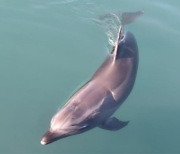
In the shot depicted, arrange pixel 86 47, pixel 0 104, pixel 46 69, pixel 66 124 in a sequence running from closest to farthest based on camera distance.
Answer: pixel 66 124, pixel 0 104, pixel 46 69, pixel 86 47

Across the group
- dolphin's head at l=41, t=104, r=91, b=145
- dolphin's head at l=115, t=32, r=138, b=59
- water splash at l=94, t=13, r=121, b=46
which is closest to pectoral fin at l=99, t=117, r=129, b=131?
dolphin's head at l=41, t=104, r=91, b=145

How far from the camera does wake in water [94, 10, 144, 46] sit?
1175 centimetres

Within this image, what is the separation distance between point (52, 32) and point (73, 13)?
3.62 feet

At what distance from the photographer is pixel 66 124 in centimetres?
780

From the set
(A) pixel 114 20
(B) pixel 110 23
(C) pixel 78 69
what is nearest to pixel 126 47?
(C) pixel 78 69

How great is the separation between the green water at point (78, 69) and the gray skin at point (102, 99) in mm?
712

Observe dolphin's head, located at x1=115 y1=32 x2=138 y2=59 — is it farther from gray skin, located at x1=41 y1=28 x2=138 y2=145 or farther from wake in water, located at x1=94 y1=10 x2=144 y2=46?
wake in water, located at x1=94 y1=10 x2=144 y2=46

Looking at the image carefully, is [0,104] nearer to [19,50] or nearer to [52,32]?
[19,50]

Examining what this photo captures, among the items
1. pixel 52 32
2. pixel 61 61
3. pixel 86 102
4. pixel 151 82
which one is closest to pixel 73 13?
pixel 52 32

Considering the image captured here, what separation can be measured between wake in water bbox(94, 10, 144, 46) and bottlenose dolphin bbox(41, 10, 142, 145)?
195 cm

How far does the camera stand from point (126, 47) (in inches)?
375

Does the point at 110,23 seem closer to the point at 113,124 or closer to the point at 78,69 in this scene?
the point at 78,69

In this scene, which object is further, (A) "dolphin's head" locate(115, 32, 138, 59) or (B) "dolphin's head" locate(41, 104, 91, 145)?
(A) "dolphin's head" locate(115, 32, 138, 59)

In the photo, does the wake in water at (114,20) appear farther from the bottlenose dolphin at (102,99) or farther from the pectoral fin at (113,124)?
the pectoral fin at (113,124)
